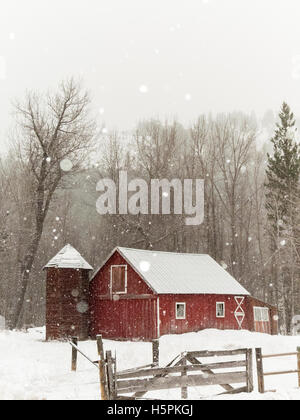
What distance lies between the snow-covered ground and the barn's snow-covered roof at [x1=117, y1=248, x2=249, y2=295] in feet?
9.54

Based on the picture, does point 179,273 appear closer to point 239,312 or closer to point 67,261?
point 239,312

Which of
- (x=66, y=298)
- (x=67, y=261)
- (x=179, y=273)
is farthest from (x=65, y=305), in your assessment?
(x=179, y=273)

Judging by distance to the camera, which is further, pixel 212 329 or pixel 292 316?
pixel 292 316

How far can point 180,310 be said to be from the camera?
1174 inches

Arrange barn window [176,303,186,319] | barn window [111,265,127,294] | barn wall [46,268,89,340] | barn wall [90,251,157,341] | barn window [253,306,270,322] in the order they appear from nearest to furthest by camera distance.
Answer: barn wall [90,251,157,341] < barn wall [46,268,89,340] < barn window [176,303,186,319] < barn window [111,265,127,294] < barn window [253,306,270,322]

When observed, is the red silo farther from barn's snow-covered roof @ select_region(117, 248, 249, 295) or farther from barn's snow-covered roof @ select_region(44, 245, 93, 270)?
barn's snow-covered roof @ select_region(117, 248, 249, 295)

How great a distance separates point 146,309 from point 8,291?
23.9 meters

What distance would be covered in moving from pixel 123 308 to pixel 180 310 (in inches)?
132

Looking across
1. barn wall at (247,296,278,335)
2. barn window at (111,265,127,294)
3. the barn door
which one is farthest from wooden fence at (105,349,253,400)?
barn wall at (247,296,278,335)

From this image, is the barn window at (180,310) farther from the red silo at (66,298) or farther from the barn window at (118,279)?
the red silo at (66,298)

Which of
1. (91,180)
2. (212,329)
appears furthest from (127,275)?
(91,180)

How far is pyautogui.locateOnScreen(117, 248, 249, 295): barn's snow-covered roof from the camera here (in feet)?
97.6

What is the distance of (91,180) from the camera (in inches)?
2042
